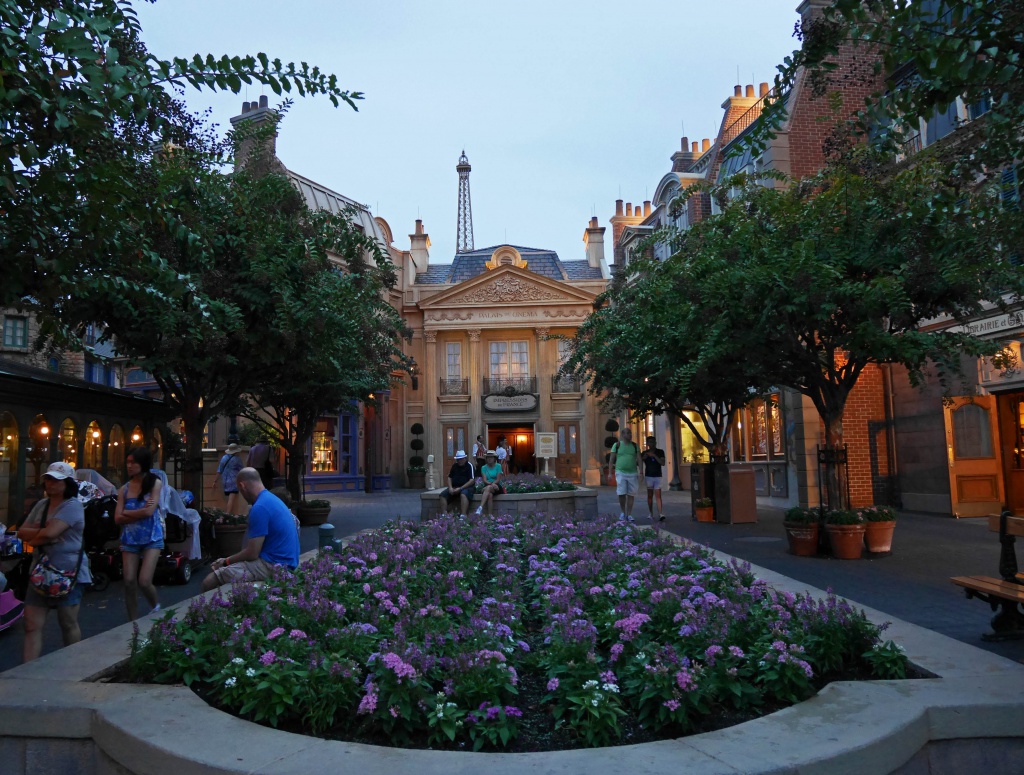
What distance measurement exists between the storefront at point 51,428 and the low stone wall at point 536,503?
549cm

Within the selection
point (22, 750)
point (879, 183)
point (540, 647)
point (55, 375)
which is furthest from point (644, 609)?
point (55, 375)

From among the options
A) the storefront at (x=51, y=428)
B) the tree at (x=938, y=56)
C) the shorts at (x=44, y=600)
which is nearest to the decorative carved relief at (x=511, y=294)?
the storefront at (x=51, y=428)

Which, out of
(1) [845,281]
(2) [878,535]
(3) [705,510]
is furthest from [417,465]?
(1) [845,281]

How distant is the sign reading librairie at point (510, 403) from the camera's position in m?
41.2

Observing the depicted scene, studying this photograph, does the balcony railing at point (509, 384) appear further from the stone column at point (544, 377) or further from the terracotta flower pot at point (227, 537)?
the terracotta flower pot at point (227, 537)

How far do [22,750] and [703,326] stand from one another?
31.6 feet

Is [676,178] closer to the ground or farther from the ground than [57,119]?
farther from the ground

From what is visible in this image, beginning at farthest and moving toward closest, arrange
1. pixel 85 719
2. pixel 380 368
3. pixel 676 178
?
pixel 676 178
pixel 380 368
pixel 85 719

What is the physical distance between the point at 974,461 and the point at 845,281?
372 inches

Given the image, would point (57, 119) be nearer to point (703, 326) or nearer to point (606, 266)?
point (703, 326)

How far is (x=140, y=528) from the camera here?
23.1ft

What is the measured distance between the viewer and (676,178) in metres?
31.4

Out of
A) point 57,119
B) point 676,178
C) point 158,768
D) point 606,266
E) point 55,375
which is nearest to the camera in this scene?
point 158,768

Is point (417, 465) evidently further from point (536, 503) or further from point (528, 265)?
point (536, 503)
